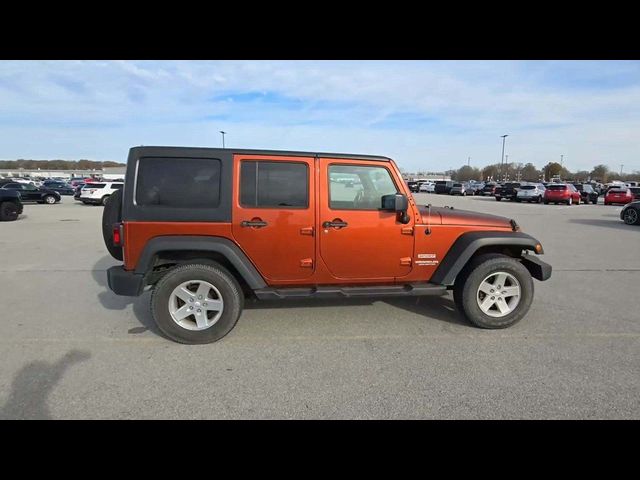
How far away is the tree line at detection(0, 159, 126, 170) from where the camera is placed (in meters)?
112

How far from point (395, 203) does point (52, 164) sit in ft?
472

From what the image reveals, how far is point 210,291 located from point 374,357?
1.79 meters

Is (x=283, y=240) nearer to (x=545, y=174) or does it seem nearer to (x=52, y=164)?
(x=545, y=174)

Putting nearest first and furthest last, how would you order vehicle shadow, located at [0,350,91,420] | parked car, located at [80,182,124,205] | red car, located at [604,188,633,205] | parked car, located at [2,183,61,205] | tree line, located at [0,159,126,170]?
1. vehicle shadow, located at [0,350,91,420]
2. parked car, located at [80,182,124,205]
3. parked car, located at [2,183,61,205]
4. red car, located at [604,188,633,205]
5. tree line, located at [0,159,126,170]

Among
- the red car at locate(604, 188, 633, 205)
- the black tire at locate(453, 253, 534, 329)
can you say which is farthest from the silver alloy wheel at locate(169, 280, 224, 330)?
the red car at locate(604, 188, 633, 205)

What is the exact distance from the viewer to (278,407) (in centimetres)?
263

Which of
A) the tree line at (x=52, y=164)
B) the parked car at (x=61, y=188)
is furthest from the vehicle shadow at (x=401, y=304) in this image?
the tree line at (x=52, y=164)

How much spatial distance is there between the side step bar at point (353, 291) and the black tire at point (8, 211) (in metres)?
15.0

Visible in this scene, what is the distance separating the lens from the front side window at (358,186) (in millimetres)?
3852

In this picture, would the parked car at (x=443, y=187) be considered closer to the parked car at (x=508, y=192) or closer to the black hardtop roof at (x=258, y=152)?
the parked car at (x=508, y=192)

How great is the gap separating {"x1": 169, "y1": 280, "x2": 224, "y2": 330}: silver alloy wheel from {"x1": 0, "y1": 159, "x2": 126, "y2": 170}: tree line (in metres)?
124

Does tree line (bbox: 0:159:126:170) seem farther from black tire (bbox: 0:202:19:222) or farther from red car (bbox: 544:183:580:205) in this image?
red car (bbox: 544:183:580:205)
